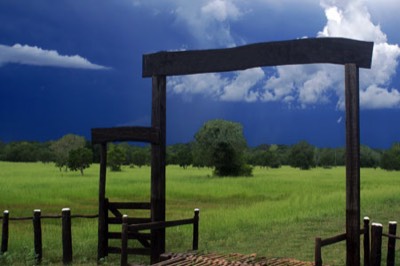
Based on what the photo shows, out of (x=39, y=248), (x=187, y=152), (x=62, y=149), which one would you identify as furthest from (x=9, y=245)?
(x=187, y=152)

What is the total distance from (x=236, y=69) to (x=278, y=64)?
0.72 metres

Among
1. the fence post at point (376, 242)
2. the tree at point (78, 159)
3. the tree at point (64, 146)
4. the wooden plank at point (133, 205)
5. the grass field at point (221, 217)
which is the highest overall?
the tree at point (64, 146)

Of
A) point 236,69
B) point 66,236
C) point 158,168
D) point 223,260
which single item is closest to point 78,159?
point 66,236

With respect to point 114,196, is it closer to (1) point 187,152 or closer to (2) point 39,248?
(2) point 39,248

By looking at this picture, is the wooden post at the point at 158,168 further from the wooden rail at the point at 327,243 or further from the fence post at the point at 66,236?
the wooden rail at the point at 327,243

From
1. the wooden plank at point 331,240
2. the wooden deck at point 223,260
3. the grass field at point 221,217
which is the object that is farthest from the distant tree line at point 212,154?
the wooden plank at point 331,240

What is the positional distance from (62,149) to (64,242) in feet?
156

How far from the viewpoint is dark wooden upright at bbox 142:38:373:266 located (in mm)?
8422

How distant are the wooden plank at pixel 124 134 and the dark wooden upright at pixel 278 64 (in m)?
0.13

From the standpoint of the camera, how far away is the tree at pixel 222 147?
147ft

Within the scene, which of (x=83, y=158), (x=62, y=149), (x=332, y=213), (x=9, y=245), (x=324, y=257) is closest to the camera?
(x=324, y=257)

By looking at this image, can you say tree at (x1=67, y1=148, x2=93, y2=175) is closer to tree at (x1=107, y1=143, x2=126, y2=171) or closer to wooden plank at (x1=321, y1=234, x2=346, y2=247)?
tree at (x1=107, y1=143, x2=126, y2=171)

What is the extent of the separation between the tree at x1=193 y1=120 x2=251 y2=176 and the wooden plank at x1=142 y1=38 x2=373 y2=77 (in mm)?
34595

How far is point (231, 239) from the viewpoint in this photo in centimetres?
1338
